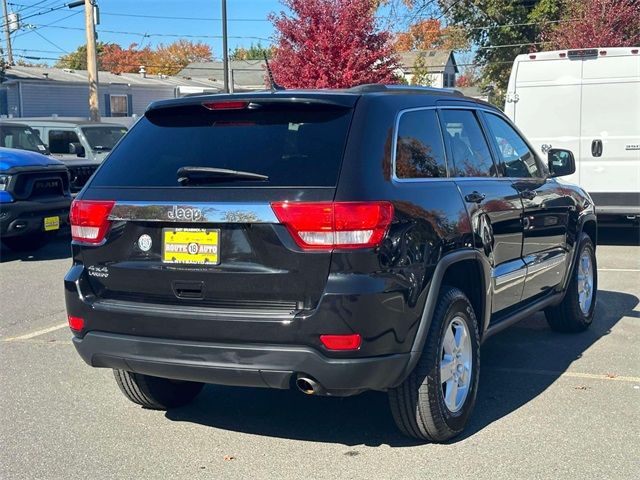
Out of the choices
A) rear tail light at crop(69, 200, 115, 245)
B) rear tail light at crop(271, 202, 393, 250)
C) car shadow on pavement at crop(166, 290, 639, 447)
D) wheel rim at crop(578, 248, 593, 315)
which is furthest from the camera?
wheel rim at crop(578, 248, 593, 315)

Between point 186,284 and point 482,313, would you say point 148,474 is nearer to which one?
point 186,284

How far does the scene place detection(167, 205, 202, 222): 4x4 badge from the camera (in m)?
3.97

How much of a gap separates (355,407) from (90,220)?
1.97 metres

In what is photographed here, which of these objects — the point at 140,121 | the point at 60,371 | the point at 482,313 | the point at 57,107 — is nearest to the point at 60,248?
the point at 60,371

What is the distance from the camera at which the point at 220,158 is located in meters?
4.22

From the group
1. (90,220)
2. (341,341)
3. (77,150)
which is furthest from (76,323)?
(77,150)

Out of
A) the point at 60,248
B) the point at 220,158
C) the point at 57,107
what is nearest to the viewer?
the point at 220,158

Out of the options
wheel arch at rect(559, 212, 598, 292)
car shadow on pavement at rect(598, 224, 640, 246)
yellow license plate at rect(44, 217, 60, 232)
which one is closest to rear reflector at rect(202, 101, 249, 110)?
wheel arch at rect(559, 212, 598, 292)

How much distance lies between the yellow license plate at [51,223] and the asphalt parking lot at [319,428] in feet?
14.8

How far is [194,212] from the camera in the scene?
13.1 feet

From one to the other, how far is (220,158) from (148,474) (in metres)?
1.62

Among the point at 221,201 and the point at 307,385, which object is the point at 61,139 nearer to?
the point at 221,201

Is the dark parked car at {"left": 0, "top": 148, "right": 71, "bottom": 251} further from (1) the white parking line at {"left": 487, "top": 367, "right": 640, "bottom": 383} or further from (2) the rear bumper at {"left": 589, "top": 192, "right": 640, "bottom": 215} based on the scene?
(2) the rear bumper at {"left": 589, "top": 192, "right": 640, "bottom": 215}

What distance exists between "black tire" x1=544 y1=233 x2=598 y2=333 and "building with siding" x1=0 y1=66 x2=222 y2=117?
28463 mm
